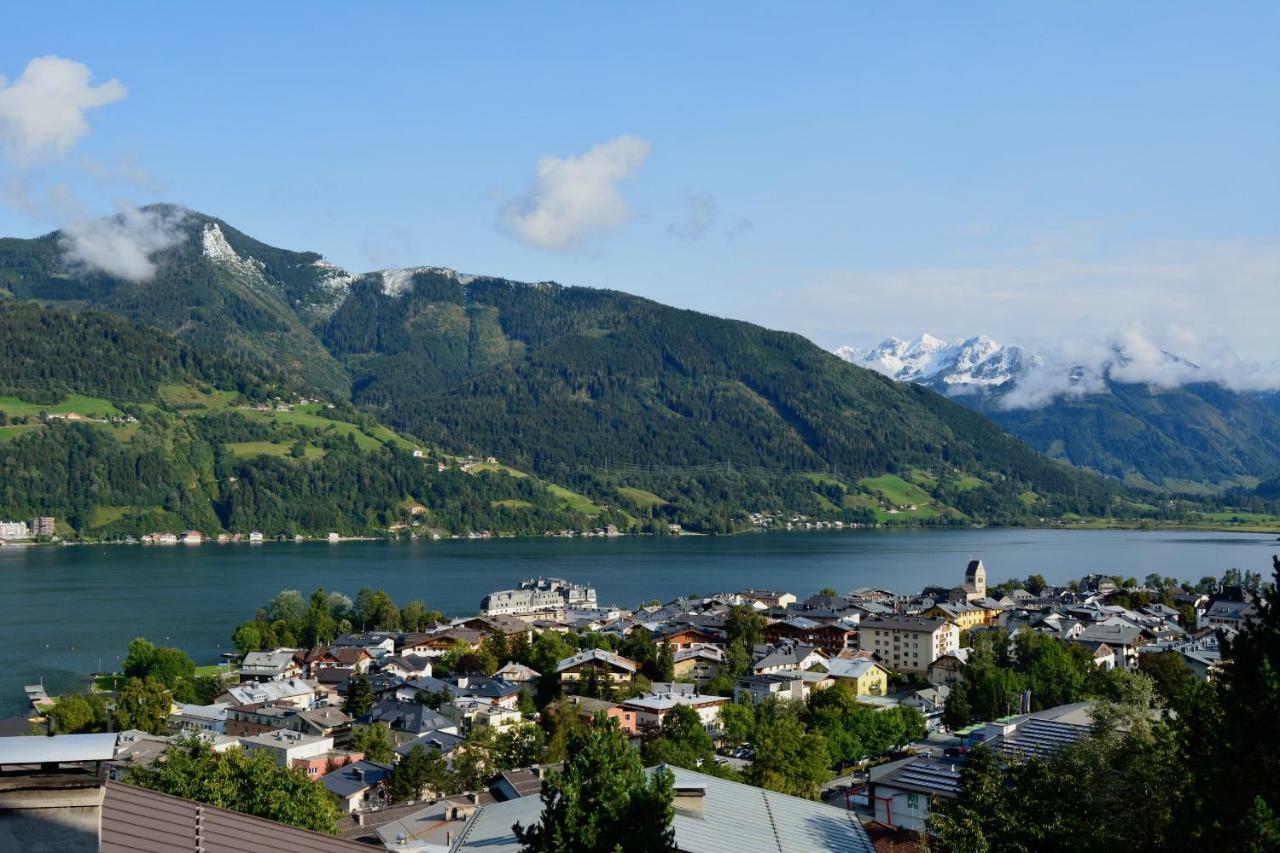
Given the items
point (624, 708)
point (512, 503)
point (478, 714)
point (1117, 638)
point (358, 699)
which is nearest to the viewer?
point (478, 714)

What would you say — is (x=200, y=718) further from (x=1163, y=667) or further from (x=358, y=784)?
(x=1163, y=667)

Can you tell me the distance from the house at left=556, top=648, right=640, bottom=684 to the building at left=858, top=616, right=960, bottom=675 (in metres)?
13.0

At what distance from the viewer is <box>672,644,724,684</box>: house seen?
48.6 meters

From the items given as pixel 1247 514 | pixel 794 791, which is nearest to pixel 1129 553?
pixel 1247 514

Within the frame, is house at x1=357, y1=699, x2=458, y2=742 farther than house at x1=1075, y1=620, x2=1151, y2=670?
No

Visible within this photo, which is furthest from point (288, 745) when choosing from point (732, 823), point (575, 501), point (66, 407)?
point (575, 501)

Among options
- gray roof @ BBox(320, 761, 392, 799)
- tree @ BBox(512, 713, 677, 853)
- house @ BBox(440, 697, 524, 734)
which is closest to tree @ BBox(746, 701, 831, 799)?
gray roof @ BBox(320, 761, 392, 799)

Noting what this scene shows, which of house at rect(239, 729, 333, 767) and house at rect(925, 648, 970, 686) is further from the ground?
house at rect(239, 729, 333, 767)

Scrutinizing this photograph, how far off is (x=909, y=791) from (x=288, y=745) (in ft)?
55.7

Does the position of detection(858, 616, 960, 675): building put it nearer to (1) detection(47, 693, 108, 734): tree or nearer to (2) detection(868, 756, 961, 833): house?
(2) detection(868, 756, 961, 833): house

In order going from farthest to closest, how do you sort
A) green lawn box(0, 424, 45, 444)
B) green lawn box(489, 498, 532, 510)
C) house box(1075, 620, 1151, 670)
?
green lawn box(489, 498, 532, 510) → green lawn box(0, 424, 45, 444) → house box(1075, 620, 1151, 670)

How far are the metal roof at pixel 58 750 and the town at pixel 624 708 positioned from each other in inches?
0.5

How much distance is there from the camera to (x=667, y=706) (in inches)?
1481

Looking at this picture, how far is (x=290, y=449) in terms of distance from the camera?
150m
